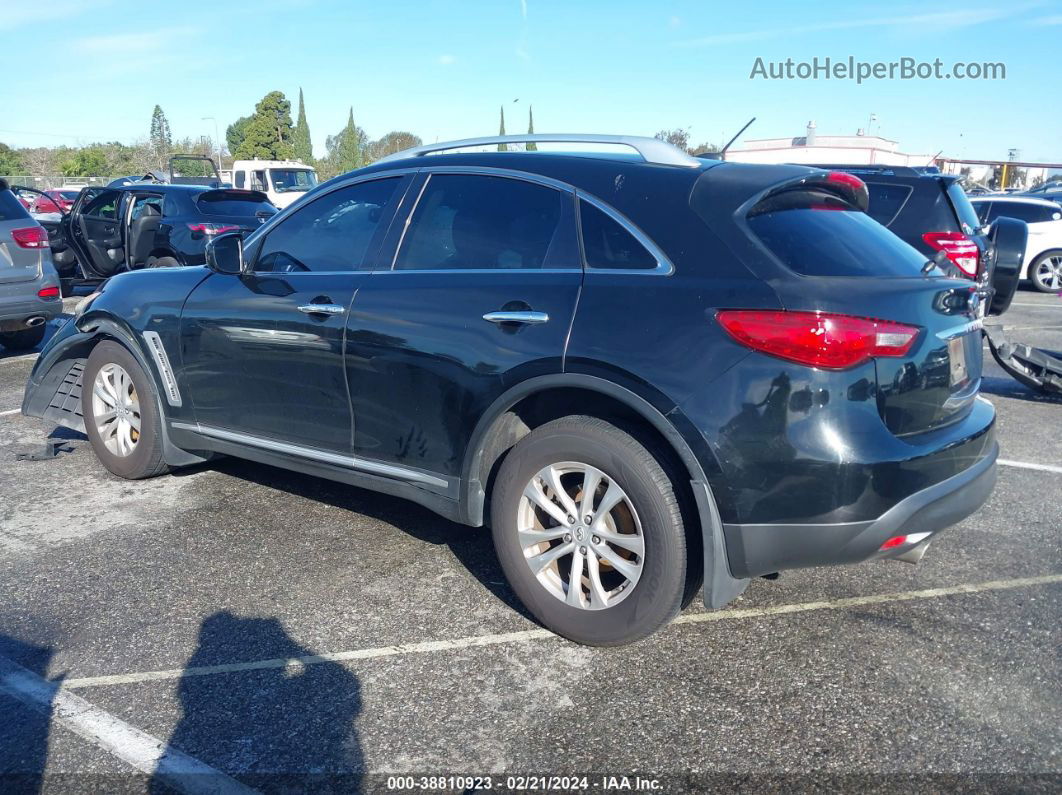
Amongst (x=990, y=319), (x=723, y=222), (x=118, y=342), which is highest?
(x=723, y=222)

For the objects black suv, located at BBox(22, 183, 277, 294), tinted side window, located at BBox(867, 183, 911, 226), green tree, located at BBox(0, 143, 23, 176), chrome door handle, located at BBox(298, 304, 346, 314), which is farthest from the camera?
green tree, located at BBox(0, 143, 23, 176)

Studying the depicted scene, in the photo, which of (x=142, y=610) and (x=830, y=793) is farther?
(x=142, y=610)

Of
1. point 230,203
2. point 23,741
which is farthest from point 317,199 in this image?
point 230,203

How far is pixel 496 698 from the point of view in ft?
10.2

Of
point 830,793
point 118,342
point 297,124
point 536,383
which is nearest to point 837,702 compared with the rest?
point 830,793

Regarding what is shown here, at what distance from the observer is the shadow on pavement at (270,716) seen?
107 inches

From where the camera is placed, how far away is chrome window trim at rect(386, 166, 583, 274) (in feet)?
11.8

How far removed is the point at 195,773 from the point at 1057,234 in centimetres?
1666

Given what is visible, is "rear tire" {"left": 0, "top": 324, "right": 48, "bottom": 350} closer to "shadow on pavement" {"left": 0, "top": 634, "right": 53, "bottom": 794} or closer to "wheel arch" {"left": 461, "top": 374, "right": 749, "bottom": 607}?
"shadow on pavement" {"left": 0, "top": 634, "right": 53, "bottom": 794}

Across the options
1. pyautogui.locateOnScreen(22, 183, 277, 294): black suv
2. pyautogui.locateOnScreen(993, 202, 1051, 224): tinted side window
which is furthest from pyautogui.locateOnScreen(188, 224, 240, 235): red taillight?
pyautogui.locateOnScreen(993, 202, 1051, 224): tinted side window

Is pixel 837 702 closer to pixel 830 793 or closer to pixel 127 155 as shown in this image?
pixel 830 793

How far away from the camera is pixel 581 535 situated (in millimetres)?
3391

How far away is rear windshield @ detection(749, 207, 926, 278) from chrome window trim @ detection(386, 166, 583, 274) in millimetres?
723

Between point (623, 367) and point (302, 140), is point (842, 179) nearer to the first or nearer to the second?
point (623, 367)
